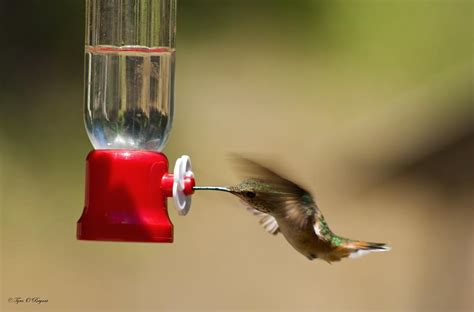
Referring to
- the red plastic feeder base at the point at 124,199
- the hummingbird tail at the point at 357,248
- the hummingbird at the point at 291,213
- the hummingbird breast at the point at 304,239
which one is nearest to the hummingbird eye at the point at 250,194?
the hummingbird at the point at 291,213

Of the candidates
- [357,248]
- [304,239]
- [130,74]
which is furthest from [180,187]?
[357,248]

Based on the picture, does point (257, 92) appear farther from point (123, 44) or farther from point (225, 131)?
point (123, 44)

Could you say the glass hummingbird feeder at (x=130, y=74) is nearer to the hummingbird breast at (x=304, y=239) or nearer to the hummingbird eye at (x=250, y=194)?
the hummingbird eye at (x=250, y=194)

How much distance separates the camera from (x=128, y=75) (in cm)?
354

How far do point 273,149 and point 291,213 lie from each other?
260 cm

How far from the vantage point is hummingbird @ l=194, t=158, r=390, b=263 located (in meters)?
3.45

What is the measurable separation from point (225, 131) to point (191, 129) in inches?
9.0

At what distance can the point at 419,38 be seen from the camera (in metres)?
6.69

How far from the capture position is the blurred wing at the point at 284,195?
135 inches

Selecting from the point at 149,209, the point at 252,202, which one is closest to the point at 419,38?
the point at 252,202

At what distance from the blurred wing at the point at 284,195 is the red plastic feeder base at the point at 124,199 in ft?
1.41

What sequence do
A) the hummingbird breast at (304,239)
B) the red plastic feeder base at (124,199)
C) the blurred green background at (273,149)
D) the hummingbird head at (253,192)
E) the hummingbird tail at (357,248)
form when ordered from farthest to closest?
the blurred green background at (273,149), the hummingbird tail at (357,248), the hummingbird breast at (304,239), the hummingbird head at (253,192), the red plastic feeder base at (124,199)

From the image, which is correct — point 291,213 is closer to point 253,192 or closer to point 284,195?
point 284,195

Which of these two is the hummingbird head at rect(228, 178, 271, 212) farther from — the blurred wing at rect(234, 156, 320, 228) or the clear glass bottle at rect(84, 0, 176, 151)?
the clear glass bottle at rect(84, 0, 176, 151)
